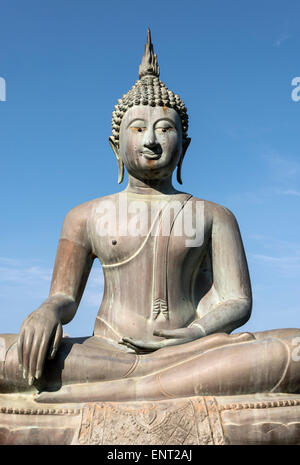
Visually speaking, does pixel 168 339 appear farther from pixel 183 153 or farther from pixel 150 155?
pixel 183 153

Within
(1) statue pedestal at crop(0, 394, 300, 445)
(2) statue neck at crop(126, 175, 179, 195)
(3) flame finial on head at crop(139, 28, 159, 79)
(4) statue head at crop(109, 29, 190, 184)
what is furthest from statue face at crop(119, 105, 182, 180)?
(1) statue pedestal at crop(0, 394, 300, 445)

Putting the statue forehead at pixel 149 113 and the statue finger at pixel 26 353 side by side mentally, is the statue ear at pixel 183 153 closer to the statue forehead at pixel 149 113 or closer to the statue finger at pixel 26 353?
the statue forehead at pixel 149 113

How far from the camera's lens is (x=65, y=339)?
5613 mm

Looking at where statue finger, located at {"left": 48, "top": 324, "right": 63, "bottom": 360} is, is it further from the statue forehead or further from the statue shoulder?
the statue forehead

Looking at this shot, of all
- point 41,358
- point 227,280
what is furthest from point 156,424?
point 227,280

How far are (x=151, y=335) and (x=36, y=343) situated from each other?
3.86 ft

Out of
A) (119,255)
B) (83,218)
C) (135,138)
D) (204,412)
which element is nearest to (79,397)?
(204,412)

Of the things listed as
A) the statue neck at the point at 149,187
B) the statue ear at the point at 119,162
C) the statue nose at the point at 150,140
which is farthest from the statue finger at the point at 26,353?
the statue ear at the point at 119,162

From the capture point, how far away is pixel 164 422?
4.81m

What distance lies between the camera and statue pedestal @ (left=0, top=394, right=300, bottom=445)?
15.7ft
